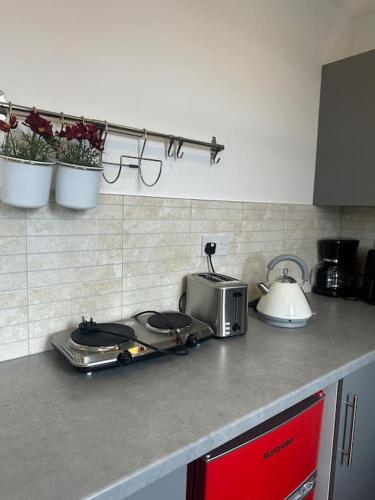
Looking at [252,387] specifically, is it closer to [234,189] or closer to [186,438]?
[186,438]

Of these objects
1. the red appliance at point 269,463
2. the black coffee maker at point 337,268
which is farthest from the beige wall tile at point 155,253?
the black coffee maker at point 337,268

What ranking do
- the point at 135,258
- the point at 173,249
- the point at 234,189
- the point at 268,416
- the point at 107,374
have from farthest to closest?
1. the point at 234,189
2. the point at 173,249
3. the point at 135,258
4. the point at 107,374
5. the point at 268,416

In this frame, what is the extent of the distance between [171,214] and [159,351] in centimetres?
55

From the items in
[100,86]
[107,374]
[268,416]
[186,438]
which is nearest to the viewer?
[186,438]

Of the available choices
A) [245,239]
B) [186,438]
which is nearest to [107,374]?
[186,438]

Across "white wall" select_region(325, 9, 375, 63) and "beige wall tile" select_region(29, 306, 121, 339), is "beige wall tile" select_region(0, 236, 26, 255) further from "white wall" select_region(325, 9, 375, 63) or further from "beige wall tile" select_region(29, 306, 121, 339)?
"white wall" select_region(325, 9, 375, 63)

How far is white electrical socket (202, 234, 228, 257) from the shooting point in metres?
1.54

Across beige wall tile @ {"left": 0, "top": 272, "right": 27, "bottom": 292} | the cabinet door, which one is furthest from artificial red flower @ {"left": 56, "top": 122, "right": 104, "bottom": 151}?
the cabinet door

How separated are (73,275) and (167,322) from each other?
1.13 ft

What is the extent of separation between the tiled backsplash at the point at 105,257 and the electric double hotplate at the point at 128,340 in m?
0.08

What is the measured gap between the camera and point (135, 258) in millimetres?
1322

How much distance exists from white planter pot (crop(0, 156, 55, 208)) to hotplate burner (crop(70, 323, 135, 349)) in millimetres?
392

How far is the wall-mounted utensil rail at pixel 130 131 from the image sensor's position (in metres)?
0.98

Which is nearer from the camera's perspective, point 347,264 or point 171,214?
point 171,214
